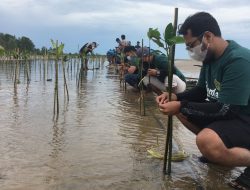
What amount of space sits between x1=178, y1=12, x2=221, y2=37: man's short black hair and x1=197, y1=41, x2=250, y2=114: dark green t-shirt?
0.23m

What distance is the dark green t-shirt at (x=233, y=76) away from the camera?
145 inches

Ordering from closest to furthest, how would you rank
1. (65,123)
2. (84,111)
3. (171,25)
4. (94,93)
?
(171,25) < (65,123) < (84,111) < (94,93)

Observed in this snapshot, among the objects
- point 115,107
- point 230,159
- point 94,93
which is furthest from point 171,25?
point 94,93

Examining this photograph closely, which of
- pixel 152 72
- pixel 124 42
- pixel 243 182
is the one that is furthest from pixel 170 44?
pixel 124 42

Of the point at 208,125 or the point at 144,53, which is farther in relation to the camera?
the point at 144,53

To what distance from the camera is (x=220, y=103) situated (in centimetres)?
379

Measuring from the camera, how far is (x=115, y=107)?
28.9ft

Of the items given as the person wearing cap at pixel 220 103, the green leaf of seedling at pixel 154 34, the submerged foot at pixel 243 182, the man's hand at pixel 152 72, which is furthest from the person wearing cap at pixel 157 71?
the submerged foot at pixel 243 182

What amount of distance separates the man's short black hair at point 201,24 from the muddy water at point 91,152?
1.38m

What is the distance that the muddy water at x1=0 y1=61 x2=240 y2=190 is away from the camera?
3.93m

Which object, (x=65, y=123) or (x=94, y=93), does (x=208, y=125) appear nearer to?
(x=65, y=123)

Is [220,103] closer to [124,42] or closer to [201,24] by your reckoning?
[201,24]

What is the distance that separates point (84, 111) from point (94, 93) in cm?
345

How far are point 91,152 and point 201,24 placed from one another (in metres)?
1.99
